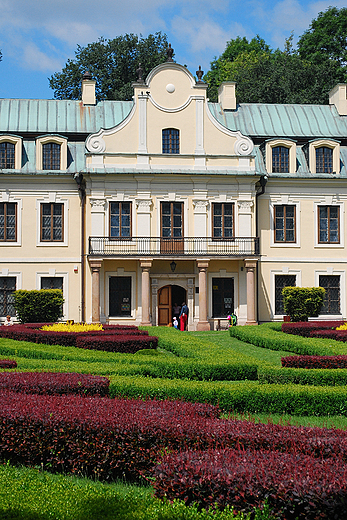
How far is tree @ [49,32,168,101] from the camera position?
44188mm

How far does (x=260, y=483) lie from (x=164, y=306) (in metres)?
24.6

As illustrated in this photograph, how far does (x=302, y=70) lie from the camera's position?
41188 millimetres

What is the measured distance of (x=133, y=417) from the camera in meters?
7.09

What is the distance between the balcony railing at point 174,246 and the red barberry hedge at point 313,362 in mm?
15281

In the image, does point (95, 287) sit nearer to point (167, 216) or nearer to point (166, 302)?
point (166, 302)

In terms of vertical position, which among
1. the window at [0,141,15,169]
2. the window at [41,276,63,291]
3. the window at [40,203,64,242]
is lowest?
the window at [41,276,63,291]

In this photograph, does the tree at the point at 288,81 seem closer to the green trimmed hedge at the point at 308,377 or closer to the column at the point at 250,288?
the column at the point at 250,288

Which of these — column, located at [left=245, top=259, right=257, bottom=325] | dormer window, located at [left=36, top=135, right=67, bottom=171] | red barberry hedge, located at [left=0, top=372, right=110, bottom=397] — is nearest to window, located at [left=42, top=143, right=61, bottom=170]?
dormer window, located at [left=36, top=135, right=67, bottom=171]

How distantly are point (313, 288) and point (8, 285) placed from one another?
49.2 feet

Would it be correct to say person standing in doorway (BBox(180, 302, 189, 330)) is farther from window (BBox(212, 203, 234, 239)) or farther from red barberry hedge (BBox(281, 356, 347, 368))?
red barberry hedge (BBox(281, 356, 347, 368))

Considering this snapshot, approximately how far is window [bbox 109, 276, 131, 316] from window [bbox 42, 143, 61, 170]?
6420mm

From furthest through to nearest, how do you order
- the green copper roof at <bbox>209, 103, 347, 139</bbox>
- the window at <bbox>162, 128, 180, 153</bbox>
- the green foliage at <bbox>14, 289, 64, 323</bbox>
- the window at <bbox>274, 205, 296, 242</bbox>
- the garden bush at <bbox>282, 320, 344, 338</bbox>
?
the green copper roof at <bbox>209, 103, 347, 139</bbox>, the window at <bbox>274, 205, 296, 242</bbox>, the window at <bbox>162, 128, 180, 153</bbox>, the green foliage at <bbox>14, 289, 64, 323</bbox>, the garden bush at <bbox>282, 320, 344, 338</bbox>

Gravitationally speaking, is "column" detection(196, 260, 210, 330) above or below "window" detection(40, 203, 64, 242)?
below

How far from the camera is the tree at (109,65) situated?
44.2 metres
